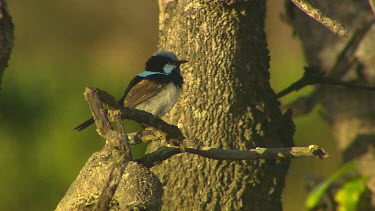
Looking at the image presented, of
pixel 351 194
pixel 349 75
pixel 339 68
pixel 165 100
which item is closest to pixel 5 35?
pixel 165 100

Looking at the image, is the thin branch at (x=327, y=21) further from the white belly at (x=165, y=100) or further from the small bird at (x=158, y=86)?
the white belly at (x=165, y=100)

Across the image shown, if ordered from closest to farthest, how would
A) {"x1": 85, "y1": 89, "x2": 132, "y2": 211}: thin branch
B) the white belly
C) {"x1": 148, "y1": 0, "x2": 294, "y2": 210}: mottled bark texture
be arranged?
{"x1": 85, "y1": 89, "x2": 132, "y2": 211}: thin branch, {"x1": 148, "y1": 0, "x2": 294, "y2": 210}: mottled bark texture, the white belly

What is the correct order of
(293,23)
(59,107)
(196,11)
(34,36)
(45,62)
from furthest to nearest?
(34,36), (45,62), (59,107), (293,23), (196,11)

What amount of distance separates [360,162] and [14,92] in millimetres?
6033

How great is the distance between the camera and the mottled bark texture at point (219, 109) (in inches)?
191

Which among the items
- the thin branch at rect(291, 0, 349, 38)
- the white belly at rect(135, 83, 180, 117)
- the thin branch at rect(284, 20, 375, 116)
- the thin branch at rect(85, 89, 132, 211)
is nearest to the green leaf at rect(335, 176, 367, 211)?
the thin branch at rect(284, 20, 375, 116)

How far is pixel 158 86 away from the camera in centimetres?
588

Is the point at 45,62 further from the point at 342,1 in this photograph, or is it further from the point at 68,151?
the point at 342,1

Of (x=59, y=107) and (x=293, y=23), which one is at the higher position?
(x=293, y=23)

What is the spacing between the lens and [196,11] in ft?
16.0

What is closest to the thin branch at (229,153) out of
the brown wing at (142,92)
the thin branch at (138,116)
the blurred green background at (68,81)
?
the thin branch at (138,116)

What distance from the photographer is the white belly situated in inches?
203

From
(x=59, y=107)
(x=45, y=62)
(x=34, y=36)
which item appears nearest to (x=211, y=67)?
(x=59, y=107)

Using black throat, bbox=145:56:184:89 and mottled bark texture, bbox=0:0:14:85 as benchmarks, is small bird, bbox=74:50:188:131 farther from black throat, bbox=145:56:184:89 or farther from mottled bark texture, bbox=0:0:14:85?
mottled bark texture, bbox=0:0:14:85
